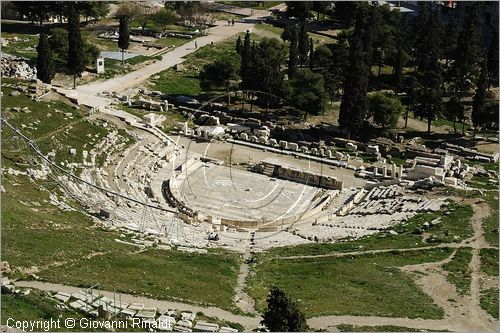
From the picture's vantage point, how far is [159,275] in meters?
44.6

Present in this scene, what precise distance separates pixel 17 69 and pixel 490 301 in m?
59.6

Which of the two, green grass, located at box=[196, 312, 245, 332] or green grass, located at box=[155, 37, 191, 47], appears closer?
green grass, located at box=[196, 312, 245, 332]

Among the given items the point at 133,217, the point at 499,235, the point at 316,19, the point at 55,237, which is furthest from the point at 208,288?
the point at 316,19

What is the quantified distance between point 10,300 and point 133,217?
21269 mm

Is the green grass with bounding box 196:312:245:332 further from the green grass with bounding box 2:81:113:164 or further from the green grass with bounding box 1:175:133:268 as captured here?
the green grass with bounding box 2:81:113:164

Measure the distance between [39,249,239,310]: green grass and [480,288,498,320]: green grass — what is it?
46.6 feet

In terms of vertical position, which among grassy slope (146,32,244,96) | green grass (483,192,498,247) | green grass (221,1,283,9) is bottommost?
green grass (483,192,498,247)

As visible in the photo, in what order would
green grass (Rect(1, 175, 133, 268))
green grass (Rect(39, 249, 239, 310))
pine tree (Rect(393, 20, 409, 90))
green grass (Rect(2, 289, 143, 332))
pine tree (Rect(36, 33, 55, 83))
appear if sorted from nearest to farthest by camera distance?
green grass (Rect(2, 289, 143, 332)) → green grass (Rect(39, 249, 239, 310)) → green grass (Rect(1, 175, 133, 268)) → pine tree (Rect(36, 33, 55, 83)) → pine tree (Rect(393, 20, 409, 90))

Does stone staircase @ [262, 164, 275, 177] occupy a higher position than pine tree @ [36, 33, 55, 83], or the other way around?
pine tree @ [36, 33, 55, 83]

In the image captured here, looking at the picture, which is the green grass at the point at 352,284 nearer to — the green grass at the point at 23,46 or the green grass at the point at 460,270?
the green grass at the point at 460,270

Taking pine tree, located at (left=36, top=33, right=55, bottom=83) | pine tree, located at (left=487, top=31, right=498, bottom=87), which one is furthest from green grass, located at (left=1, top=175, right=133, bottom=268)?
pine tree, located at (left=487, top=31, right=498, bottom=87)

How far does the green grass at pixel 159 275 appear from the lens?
4162cm

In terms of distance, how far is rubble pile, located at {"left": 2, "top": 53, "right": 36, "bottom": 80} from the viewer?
83831mm

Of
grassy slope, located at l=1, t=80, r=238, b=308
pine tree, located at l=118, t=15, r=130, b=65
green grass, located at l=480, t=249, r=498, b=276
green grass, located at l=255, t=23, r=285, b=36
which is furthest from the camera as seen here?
green grass, located at l=255, t=23, r=285, b=36
